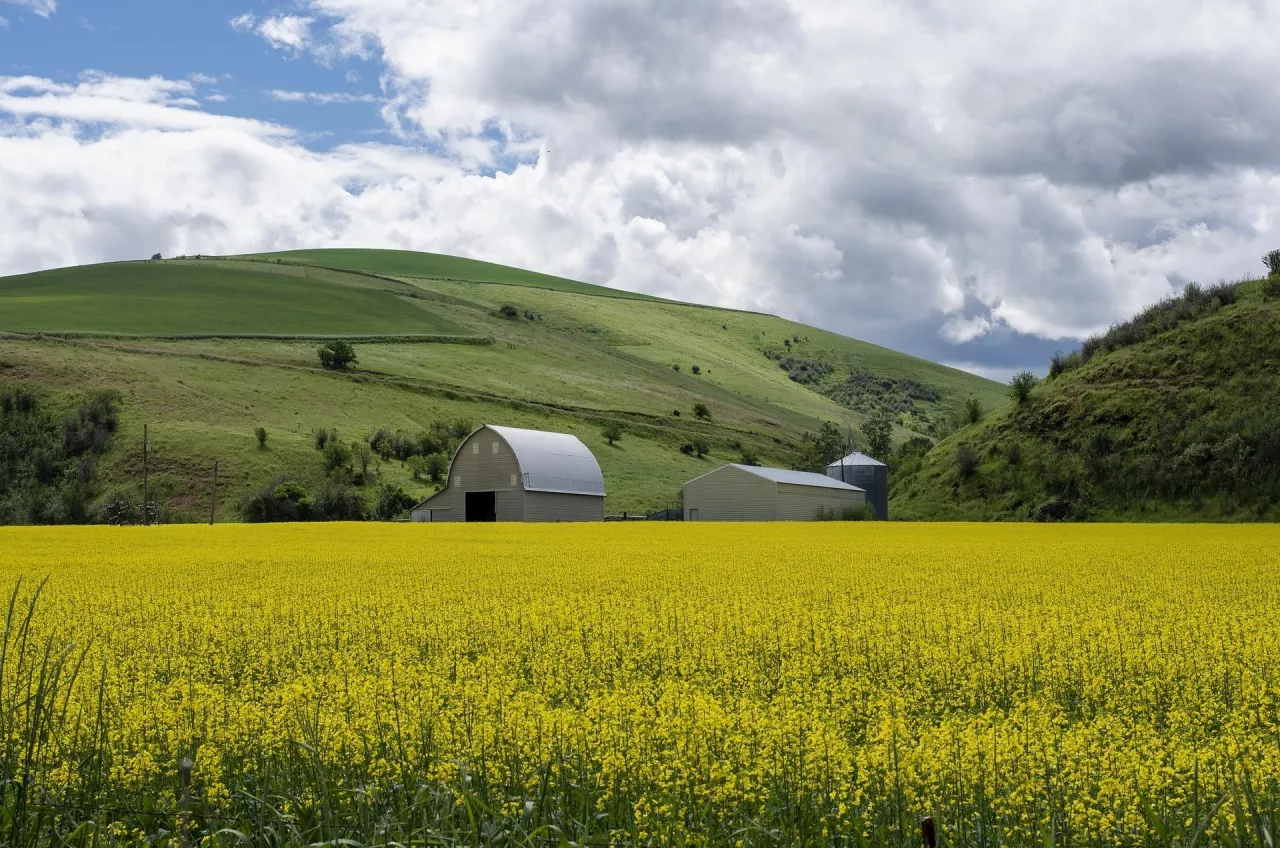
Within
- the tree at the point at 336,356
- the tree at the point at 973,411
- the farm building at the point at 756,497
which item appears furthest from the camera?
the tree at the point at 336,356

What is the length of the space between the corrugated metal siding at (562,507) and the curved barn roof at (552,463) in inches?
15.3

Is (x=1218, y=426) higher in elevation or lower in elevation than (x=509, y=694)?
higher

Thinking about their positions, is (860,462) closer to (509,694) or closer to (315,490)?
(315,490)

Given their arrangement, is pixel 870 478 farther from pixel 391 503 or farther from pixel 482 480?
pixel 391 503

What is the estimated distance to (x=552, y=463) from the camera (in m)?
75.2

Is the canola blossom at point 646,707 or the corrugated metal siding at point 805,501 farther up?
the corrugated metal siding at point 805,501

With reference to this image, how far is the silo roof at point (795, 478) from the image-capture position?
243 ft

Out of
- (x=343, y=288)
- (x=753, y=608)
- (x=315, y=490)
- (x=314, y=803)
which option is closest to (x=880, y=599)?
(x=753, y=608)

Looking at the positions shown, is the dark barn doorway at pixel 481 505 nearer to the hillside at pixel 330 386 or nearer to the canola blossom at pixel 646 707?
the hillside at pixel 330 386

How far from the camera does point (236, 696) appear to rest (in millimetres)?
11539

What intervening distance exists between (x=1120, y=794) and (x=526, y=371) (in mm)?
122601

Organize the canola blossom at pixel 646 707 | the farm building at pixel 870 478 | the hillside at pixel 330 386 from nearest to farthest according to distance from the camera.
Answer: the canola blossom at pixel 646 707 → the hillside at pixel 330 386 → the farm building at pixel 870 478

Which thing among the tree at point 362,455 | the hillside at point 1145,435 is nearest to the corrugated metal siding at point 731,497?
the hillside at point 1145,435

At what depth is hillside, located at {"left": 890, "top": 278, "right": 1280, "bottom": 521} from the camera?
189ft
